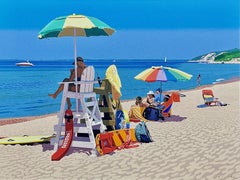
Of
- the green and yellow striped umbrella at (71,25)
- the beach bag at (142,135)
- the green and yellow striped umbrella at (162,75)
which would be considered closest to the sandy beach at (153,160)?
the beach bag at (142,135)

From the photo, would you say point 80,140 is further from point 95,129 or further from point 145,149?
point 145,149

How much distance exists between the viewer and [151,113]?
1346cm

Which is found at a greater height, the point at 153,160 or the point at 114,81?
the point at 114,81

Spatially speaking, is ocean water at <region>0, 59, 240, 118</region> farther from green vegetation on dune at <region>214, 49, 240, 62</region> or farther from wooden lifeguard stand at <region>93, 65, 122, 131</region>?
green vegetation on dune at <region>214, 49, 240, 62</region>

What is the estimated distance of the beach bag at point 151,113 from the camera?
528 inches

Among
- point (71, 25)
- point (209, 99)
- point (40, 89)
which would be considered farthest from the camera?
point (40, 89)

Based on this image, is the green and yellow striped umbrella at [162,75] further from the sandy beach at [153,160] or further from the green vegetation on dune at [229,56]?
the green vegetation on dune at [229,56]

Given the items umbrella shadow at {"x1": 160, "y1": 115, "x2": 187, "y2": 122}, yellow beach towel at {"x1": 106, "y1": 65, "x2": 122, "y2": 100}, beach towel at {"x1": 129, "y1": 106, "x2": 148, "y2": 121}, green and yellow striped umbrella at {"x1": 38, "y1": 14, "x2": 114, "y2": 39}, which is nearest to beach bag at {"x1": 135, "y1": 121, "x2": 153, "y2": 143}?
yellow beach towel at {"x1": 106, "y1": 65, "x2": 122, "y2": 100}

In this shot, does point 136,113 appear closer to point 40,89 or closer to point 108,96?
point 108,96

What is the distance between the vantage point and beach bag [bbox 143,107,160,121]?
44.0 ft

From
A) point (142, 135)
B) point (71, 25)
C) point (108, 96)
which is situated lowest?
point (142, 135)

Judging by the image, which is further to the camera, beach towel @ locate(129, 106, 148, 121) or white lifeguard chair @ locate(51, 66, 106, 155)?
beach towel @ locate(129, 106, 148, 121)

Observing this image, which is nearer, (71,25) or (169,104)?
(71,25)

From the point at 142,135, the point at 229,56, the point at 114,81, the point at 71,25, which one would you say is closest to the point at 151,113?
the point at 142,135
